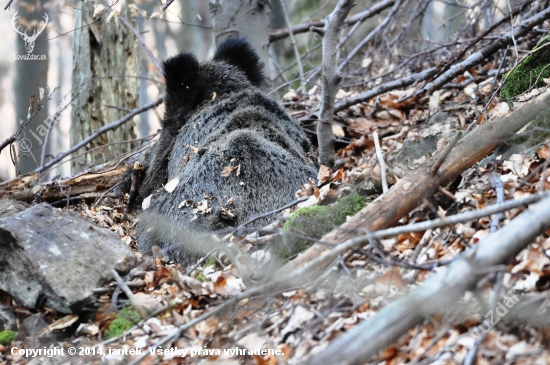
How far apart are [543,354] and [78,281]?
292 cm

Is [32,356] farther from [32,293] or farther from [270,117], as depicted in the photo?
[270,117]

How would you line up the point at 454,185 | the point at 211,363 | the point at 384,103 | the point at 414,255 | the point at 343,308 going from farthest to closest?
the point at 384,103 → the point at 454,185 → the point at 414,255 → the point at 343,308 → the point at 211,363

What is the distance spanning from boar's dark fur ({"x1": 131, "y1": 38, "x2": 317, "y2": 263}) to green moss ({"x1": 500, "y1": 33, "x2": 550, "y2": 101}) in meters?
2.17

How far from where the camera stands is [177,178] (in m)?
5.45

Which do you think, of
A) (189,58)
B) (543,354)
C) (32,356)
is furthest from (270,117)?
(543,354)

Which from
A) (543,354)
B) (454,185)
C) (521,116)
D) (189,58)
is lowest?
(543,354)

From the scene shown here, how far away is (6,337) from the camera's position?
3.79 metres

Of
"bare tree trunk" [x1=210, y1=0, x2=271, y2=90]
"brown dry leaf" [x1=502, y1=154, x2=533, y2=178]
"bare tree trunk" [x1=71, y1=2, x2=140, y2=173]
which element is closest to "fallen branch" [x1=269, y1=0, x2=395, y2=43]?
"bare tree trunk" [x1=210, y1=0, x2=271, y2=90]

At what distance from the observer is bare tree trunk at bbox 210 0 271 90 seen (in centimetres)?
732

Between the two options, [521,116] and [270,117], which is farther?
[270,117]

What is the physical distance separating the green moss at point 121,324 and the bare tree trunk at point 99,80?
5556 mm

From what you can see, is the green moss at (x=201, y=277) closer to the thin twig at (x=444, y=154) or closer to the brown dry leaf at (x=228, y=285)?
the brown dry leaf at (x=228, y=285)

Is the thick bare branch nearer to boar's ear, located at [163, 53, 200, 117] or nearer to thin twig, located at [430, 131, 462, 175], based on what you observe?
boar's ear, located at [163, 53, 200, 117]

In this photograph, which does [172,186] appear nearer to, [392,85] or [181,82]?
[181,82]
